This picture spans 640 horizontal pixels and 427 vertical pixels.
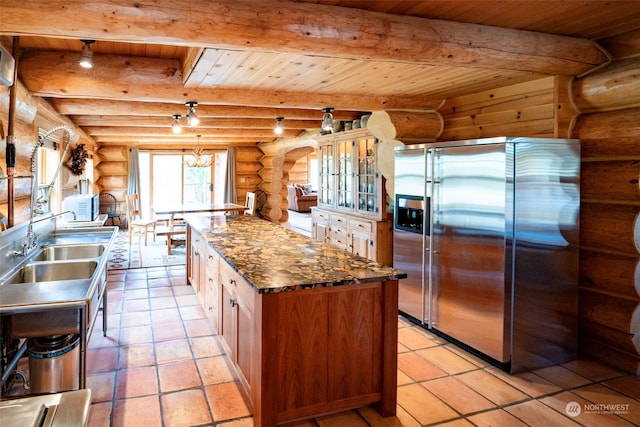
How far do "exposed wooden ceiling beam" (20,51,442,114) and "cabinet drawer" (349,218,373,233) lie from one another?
1.48 metres

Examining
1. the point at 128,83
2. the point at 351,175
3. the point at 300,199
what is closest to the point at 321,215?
the point at 351,175

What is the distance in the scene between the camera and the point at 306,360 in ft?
7.83

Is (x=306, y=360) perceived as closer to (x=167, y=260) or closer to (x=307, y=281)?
(x=307, y=281)

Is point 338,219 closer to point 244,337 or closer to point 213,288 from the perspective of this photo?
point 213,288

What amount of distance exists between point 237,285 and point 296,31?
4.97 feet

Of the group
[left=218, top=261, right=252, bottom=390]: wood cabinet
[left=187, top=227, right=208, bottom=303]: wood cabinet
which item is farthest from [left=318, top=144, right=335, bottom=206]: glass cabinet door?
[left=218, top=261, right=252, bottom=390]: wood cabinet

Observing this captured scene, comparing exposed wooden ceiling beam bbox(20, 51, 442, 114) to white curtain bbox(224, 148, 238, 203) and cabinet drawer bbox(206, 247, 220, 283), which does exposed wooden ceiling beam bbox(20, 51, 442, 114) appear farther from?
white curtain bbox(224, 148, 238, 203)

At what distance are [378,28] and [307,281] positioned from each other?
1.48m

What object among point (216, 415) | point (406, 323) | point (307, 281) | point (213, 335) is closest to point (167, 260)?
point (213, 335)

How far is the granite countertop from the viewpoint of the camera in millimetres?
2314

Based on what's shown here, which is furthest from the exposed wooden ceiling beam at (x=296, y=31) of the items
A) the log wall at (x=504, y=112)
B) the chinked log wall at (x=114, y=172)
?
the chinked log wall at (x=114, y=172)

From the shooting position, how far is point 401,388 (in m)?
2.88

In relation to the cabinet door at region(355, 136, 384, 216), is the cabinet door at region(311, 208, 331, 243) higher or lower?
lower

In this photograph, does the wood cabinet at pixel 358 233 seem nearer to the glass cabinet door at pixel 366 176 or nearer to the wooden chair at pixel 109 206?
the glass cabinet door at pixel 366 176
